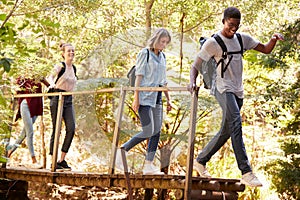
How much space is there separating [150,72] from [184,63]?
318 cm

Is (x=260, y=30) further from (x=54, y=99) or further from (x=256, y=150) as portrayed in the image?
(x=54, y=99)

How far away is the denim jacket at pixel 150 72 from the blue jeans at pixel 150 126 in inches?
2.1

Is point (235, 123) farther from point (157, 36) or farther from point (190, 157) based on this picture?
point (157, 36)

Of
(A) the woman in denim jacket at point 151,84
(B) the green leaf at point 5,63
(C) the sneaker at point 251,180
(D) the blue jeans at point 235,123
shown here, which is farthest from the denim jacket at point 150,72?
(B) the green leaf at point 5,63

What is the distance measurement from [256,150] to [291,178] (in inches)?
97.5

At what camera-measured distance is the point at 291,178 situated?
26.8 ft

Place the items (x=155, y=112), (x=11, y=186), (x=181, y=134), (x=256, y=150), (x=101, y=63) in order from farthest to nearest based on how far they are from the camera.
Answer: (x=256, y=150) → (x=11, y=186) → (x=181, y=134) → (x=101, y=63) → (x=155, y=112)

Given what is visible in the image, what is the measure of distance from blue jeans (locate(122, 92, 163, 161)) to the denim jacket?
5 cm

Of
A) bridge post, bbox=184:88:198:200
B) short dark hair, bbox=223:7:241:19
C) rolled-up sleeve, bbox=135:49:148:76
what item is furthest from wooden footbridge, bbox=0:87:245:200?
short dark hair, bbox=223:7:241:19

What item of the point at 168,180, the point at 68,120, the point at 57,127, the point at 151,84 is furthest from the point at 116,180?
the point at 151,84

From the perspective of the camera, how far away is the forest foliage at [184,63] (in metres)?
6.00

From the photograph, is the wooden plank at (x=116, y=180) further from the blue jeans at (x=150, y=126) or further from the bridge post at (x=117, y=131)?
the blue jeans at (x=150, y=126)

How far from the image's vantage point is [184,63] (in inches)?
302

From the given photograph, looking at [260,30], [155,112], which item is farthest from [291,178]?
[155,112]
